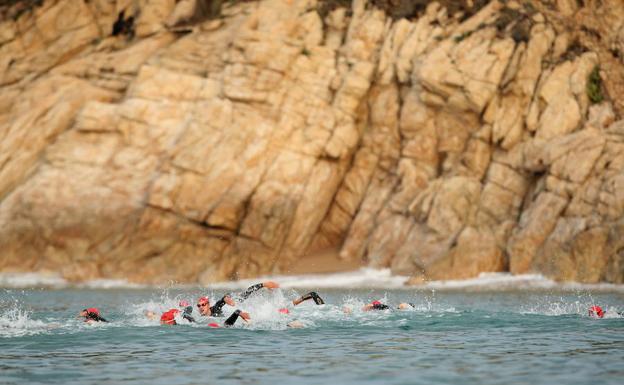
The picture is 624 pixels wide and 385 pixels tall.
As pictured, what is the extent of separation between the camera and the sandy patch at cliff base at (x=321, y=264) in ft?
142

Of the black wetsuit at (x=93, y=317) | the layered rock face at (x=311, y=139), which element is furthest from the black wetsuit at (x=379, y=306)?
the layered rock face at (x=311, y=139)

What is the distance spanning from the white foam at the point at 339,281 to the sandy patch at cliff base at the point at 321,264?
85 cm

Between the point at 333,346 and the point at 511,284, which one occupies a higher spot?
the point at 511,284

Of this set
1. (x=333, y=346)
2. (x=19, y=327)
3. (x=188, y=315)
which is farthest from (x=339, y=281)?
(x=333, y=346)

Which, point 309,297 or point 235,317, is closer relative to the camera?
point 235,317

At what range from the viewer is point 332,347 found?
16.8 metres

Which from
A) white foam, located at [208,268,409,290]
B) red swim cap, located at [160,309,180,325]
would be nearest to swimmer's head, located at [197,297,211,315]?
red swim cap, located at [160,309,180,325]

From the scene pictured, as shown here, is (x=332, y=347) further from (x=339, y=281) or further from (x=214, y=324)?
(x=339, y=281)

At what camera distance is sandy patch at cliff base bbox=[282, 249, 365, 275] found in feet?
142

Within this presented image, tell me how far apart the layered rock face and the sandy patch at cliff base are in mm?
548

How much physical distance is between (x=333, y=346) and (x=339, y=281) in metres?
23.7

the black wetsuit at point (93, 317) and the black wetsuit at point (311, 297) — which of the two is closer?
the black wetsuit at point (93, 317)

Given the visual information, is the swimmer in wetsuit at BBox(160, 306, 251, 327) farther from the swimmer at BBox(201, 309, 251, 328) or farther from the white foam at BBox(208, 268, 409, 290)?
the white foam at BBox(208, 268, 409, 290)

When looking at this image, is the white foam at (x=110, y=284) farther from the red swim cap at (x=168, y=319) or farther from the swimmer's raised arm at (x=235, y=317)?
the swimmer's raised arm at (x=235, y=317)
